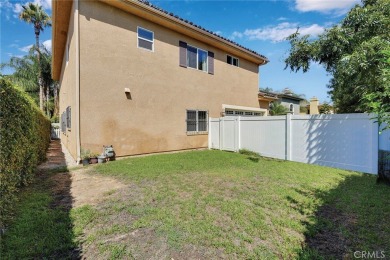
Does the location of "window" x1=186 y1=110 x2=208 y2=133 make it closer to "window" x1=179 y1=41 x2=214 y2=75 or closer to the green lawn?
"window" x1=179 y1=41 x2=214 y2=75

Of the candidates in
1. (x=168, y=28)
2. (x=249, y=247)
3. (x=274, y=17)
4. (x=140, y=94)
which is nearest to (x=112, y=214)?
(x=249, y=247)

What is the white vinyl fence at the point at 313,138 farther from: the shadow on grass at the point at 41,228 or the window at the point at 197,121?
the shadow on grass at the point at 41,228

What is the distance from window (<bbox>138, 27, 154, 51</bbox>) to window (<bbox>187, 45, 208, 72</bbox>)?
2.51 metres

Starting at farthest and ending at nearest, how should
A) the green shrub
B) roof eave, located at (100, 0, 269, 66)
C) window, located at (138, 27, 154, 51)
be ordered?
1. the green shrub
2. window, located at (138, 27, 154, 51)
3. roof eave, located at (100, 0, 269, 66)

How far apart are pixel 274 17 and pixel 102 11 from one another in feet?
29.6

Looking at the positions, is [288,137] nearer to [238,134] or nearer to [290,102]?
[238,134]

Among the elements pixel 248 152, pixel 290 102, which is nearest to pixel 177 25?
pixel 248 152

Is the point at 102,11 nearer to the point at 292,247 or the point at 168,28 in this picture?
the point at 168,28

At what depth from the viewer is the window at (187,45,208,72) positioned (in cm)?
1216

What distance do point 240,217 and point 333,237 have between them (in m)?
1.45

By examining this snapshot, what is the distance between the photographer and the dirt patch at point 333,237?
9.29 feet

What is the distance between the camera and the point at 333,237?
10.4 feet

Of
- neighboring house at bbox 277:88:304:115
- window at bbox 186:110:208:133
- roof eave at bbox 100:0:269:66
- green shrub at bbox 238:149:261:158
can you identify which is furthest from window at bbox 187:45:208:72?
neighboring house at bbox 277:88:304:115

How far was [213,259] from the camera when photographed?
265 centimetres
